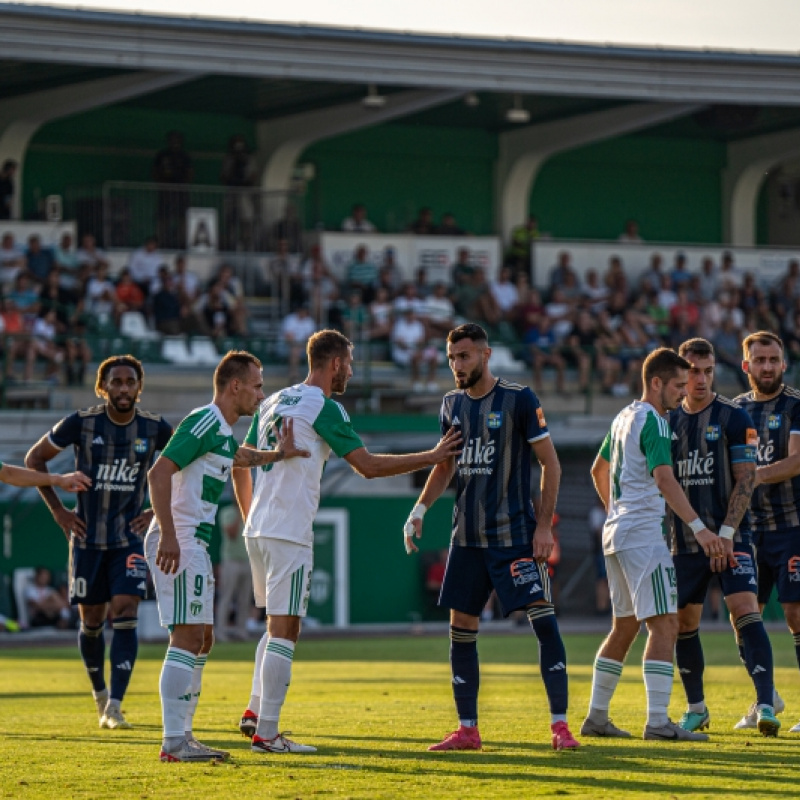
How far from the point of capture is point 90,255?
2875 cm

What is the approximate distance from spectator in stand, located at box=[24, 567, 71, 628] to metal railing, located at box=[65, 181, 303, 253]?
722 centimetres

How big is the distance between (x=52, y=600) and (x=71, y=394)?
321 centimetres

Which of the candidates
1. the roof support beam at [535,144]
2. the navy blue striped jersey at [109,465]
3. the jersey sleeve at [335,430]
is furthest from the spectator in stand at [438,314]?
the jersey sleeve at [335,430]

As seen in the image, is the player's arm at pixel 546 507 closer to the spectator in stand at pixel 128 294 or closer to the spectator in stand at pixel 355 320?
the spectator in stand at pixel 128 294

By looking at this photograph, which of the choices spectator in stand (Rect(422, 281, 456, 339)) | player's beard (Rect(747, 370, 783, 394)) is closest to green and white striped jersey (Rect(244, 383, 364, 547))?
player's beard (Rect(747, 370, 783, 394))

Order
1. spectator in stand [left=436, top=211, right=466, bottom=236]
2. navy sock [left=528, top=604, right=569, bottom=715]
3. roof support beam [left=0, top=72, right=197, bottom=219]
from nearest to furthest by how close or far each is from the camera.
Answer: navy sock [left=528, top=604, right=569, bottom=715] → roof support beam [left=0, top=72, right=197, bottom=219] → spectator in stand [left=436, top=211, right=466, bottom=236]

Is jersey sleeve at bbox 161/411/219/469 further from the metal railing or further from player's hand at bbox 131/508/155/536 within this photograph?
the metal railing

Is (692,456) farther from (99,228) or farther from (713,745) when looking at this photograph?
(99,228)

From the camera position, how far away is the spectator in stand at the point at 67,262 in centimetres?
2811

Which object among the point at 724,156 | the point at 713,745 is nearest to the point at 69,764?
the point at 713,745

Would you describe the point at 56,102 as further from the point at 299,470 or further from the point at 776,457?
the point at 299,470

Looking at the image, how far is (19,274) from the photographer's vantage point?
2722 cm

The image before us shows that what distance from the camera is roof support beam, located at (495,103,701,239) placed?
35406 mm

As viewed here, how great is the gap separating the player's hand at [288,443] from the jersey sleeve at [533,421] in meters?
1.18
